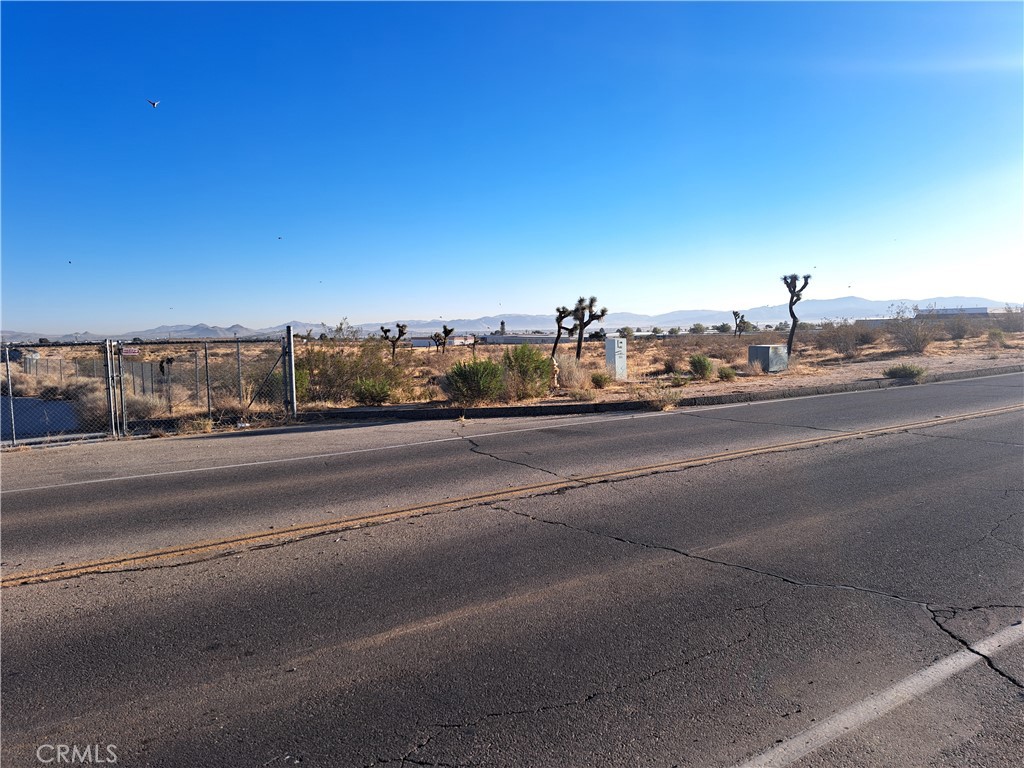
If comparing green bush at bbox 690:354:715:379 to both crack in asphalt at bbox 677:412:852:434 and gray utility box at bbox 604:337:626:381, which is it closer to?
gray utility box at bbox 604:337:626:381

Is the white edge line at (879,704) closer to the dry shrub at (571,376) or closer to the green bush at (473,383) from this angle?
the green bush at (473,383)

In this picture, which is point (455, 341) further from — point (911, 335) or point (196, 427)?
point (196, 427)

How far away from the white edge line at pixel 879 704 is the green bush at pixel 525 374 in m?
14.5

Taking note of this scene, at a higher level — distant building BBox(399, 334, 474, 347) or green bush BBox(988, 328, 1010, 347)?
distant building BBox(399, 334, 474, 347)

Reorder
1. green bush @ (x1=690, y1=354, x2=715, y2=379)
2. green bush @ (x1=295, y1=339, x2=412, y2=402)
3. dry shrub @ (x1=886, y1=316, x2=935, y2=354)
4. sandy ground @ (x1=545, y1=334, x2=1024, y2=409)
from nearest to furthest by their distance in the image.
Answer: green bush @ (x1=295, y1=339, x2=412, y2=402) → sandy ground @ (x1=545, y1=334, x2=1024, y2=409) → green bush @ (x1=690, y1=354, x2=715, y2=379) → dry shrub @ (x1=886, y1=316, x2=935, y2=354)

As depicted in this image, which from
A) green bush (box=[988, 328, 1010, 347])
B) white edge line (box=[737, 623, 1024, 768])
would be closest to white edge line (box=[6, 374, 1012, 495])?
white edge line (box=[737, 623, 1024, 768])

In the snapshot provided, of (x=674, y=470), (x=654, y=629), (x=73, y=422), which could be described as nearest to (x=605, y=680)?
(x=654, y=629)

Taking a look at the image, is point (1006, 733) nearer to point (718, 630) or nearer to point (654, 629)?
point (718, 630)

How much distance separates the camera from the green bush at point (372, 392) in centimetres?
1805

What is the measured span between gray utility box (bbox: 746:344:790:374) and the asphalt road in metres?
17.9

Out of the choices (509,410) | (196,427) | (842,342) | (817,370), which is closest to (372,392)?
(509,410)

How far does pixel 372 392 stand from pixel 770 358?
1642 centimetres

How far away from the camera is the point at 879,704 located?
3.70 metres

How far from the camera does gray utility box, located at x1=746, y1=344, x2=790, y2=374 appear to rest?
27.0 m
